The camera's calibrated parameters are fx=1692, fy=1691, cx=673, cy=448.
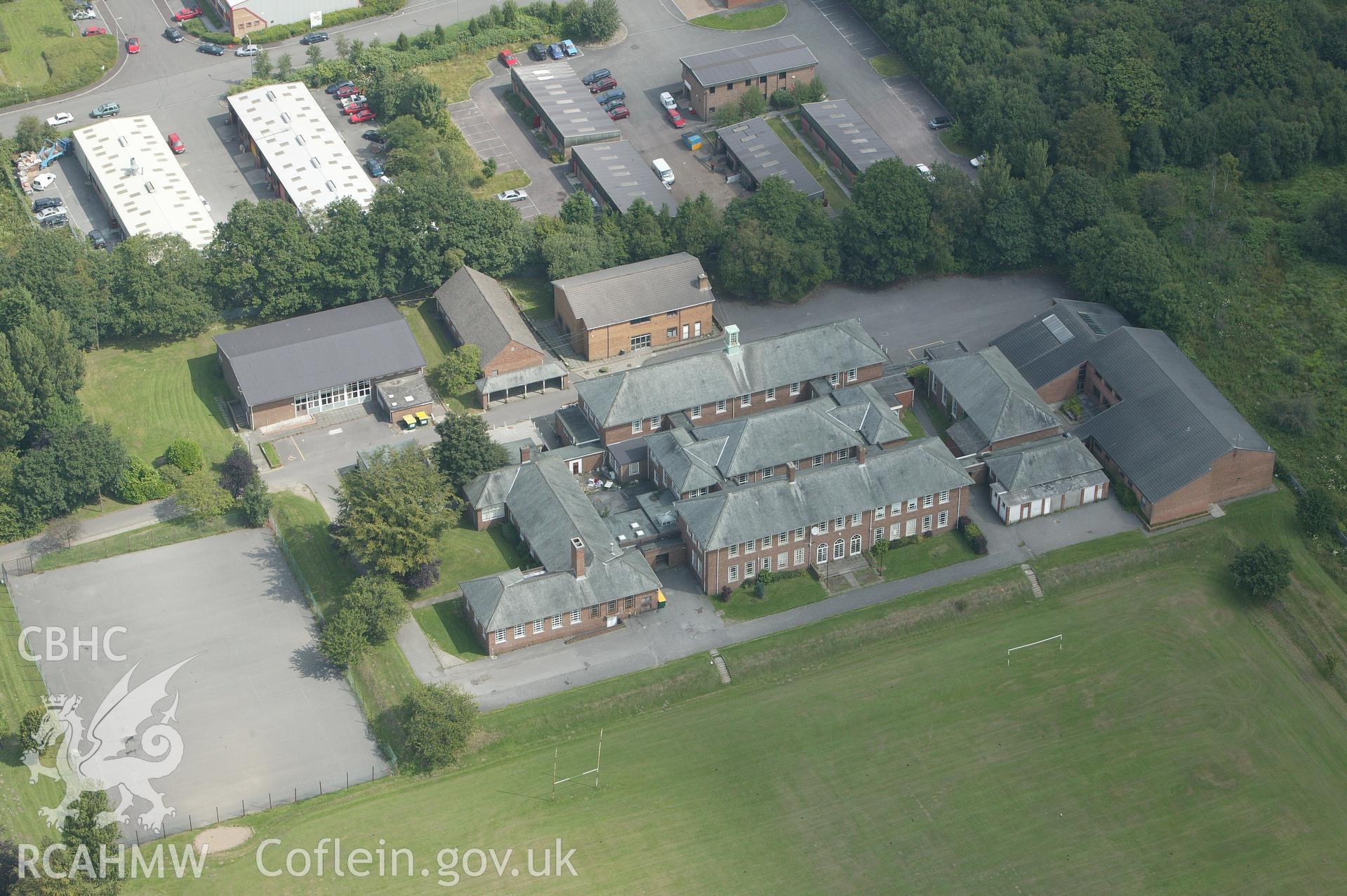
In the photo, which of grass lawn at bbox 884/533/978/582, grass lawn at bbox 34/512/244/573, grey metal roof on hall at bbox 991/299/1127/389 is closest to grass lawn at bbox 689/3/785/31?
grey metal roof on hall at bbox 991/299/1127/389

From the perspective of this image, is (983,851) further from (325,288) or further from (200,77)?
(200,77)

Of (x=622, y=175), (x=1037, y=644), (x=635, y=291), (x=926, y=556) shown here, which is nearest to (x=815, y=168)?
(x=622, y=175)

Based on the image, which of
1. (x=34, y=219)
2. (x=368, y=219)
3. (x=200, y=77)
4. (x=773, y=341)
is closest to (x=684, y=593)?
(x=773, y=341)

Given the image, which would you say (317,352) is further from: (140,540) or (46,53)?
(46,53)

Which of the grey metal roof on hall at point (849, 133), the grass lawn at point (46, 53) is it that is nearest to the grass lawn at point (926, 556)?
the grey metal roof on hall at point (849, 133)

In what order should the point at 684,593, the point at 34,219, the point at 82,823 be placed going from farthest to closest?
the point at 34,219, the point at 684,593, the point at 82,823

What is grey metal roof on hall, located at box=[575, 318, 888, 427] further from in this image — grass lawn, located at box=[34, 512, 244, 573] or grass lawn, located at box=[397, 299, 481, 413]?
grass lawn, located at box=[34, 512, 244, 573]

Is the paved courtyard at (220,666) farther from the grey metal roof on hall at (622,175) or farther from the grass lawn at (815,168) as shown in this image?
the grass lawn at (815,168)
